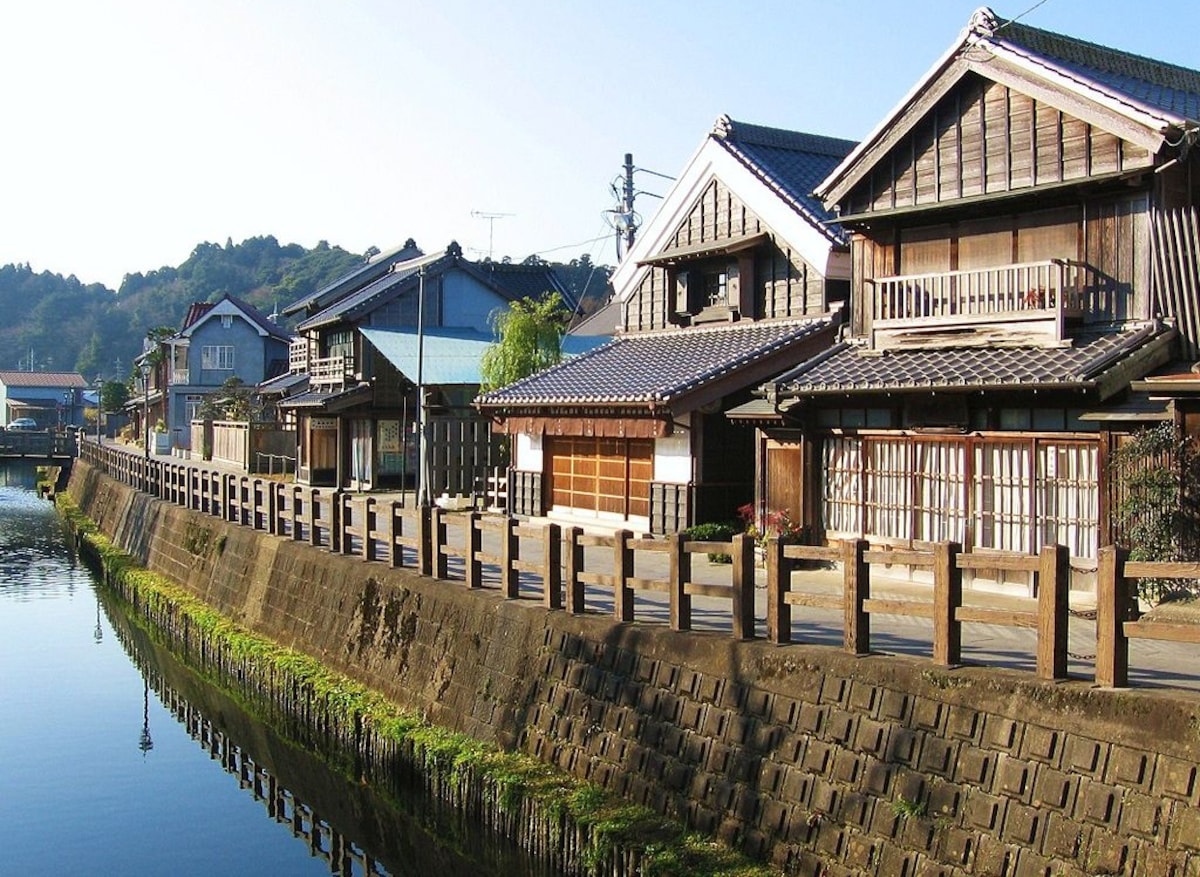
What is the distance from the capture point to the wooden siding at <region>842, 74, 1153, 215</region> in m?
15.1

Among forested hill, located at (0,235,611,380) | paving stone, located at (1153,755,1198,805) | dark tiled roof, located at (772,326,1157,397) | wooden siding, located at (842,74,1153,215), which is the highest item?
forested hill, located at (0,235,611,380)

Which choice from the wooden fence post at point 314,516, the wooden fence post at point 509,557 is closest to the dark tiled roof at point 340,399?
the wooden fence post at point 314,516

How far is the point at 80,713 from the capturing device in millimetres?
18984

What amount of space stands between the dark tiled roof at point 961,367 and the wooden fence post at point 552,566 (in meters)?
5.37

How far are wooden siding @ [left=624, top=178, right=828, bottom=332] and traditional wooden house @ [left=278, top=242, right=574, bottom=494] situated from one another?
9036mm

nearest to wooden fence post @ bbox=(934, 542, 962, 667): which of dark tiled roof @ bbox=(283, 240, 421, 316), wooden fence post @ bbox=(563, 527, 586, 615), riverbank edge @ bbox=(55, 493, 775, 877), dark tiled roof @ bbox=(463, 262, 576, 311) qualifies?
riverbank edge @ bbox=(55, 493, 775, 877)

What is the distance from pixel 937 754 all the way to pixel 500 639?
5989 mm

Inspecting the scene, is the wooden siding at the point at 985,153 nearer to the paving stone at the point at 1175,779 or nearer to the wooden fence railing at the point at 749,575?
the wooden fence railing at the point at 749,575

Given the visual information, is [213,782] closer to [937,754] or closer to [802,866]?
[802,866]

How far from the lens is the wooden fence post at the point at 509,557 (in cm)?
1385

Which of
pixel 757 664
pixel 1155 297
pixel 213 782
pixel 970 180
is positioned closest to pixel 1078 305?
pixel 1155 297

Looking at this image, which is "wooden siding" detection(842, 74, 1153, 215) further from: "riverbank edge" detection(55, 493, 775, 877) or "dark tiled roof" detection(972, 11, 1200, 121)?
"riverbank edge" detection(55, 493, 775, 877)

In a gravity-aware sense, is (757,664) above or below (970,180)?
below

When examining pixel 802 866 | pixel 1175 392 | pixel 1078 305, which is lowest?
→ pixel 802 866
